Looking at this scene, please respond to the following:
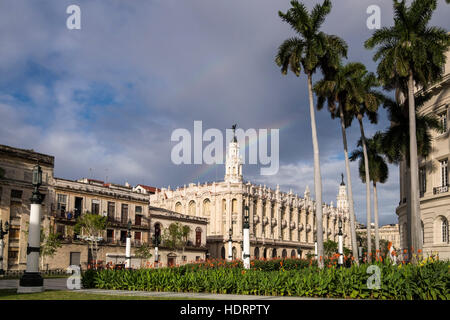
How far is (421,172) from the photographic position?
4028 cm

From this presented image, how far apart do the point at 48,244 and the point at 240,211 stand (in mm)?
41656

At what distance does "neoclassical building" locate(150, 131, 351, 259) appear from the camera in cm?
8512

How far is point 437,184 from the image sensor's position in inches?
1478

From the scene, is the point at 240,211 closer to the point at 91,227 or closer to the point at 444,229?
the point at 91,227

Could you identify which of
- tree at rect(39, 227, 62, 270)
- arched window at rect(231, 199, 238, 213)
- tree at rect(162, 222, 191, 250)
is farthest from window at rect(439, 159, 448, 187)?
arched window at rect(231, 199, 238, 213)

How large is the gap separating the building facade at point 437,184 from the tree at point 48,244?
3490cm

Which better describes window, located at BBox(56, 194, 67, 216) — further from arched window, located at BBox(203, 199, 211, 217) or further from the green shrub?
arched window, located at BBox(203, 199, 211, 217)

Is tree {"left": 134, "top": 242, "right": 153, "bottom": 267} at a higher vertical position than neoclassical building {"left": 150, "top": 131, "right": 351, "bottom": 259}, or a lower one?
lower

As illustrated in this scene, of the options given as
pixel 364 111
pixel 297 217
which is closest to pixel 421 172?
pixel 364 111

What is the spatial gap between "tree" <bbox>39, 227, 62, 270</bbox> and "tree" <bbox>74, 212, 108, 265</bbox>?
12.3 ft

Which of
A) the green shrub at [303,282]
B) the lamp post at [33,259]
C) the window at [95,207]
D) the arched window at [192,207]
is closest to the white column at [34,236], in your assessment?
the lamp post at [33,259]

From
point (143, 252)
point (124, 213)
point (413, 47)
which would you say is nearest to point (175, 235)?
point (143, 252)
